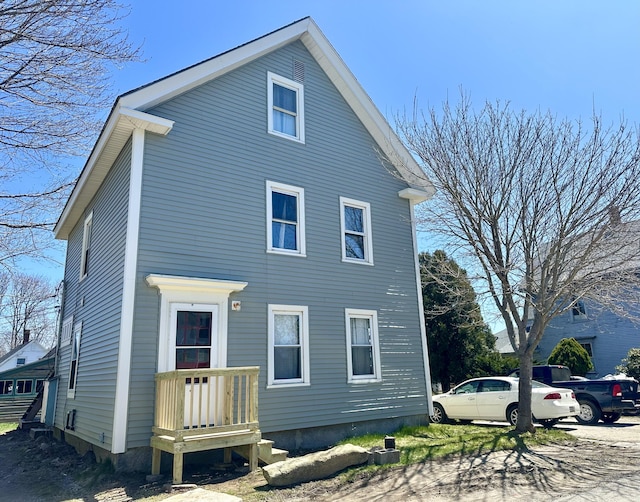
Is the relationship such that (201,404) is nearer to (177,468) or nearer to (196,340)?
(177,468)

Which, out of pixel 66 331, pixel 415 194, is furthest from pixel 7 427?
pixel 415 194

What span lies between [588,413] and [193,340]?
37.0 feet

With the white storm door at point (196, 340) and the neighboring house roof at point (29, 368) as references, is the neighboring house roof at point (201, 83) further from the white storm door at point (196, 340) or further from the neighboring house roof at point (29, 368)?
the neighboring house roof at point (29, 368)

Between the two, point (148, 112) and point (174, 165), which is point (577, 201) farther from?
point (148, 112)

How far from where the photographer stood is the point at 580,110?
34.1 ft

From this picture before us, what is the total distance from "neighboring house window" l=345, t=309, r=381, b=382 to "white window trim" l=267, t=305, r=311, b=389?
1.15 metres

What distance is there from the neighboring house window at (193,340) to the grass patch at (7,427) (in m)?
10.5

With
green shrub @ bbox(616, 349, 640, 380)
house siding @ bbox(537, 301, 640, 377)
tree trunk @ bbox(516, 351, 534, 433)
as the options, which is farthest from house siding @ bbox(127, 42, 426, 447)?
house siding @ bbox(537, 301, 640, 377)

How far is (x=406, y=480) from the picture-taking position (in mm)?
6762

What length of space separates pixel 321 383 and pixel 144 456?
3.75m

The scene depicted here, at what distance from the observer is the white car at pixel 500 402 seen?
1154cm

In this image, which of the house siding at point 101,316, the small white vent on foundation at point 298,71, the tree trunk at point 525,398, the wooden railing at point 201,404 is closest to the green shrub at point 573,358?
the tree trunk at point 525,398

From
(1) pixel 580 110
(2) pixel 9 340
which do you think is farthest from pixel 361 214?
(2) pixel 9 340

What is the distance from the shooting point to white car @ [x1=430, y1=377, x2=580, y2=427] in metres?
11.5
